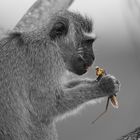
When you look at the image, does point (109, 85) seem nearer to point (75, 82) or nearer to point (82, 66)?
point (82, 66)

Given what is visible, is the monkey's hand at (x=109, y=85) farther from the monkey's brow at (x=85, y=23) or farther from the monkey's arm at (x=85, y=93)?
the monkey's brow at (x=85, y=23)

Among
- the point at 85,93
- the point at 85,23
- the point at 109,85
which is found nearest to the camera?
the point at 109,85

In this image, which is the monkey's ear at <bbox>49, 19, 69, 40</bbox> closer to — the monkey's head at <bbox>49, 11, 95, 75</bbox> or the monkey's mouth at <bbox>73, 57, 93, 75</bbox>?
the monkey's head at <bbox>49, 11, 95, 75</bbox>

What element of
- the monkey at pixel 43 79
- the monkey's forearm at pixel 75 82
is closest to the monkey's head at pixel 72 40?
the monkey at pixel 43 79

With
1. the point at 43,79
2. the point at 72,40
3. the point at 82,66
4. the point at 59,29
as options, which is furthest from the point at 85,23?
the point at 43,79

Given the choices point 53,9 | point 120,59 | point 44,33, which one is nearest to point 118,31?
point 120,59

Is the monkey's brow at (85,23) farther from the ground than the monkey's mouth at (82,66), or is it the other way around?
the monkey's brow at (85,23)
